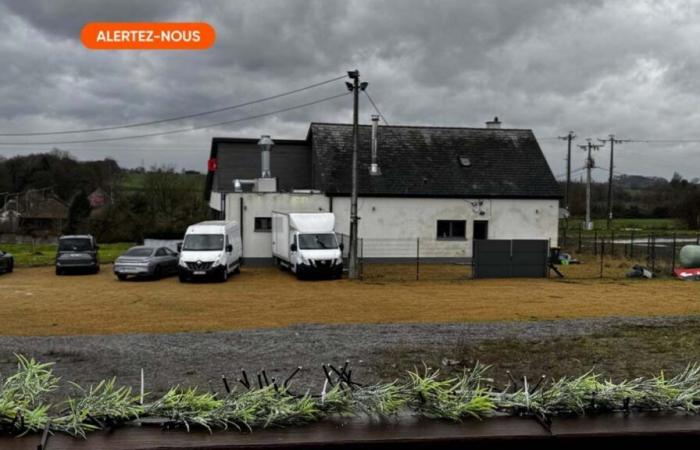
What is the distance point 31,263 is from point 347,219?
59.0 feet

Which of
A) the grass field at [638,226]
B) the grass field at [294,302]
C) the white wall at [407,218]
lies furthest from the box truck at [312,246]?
the grass field at [638,226]

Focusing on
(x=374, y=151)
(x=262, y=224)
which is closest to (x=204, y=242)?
(x=262, y=224)

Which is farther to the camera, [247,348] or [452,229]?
[452,229]

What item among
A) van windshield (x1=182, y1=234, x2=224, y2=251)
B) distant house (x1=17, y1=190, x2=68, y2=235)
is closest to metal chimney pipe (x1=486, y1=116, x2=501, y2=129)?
van windshield (x1=182, y1=234, x2=224, y2=251)

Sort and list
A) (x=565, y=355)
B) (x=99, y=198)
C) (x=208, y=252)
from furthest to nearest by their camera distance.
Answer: (x=99, y=198) < (x=208, y=252) < (x=565, y=355)

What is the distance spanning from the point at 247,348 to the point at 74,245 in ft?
77.1

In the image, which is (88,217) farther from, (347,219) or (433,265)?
(433,265)

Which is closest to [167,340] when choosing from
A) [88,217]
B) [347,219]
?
[347,219]

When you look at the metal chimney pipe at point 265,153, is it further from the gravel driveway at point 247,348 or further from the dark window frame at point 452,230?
the gravel driveway at point 247,348

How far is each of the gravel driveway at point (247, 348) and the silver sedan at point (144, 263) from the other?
1541 centimetres

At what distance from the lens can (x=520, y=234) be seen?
116ft

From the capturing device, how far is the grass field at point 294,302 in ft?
49.2

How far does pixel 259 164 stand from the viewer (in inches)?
1505

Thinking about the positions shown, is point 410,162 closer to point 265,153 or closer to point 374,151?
point 374,151
